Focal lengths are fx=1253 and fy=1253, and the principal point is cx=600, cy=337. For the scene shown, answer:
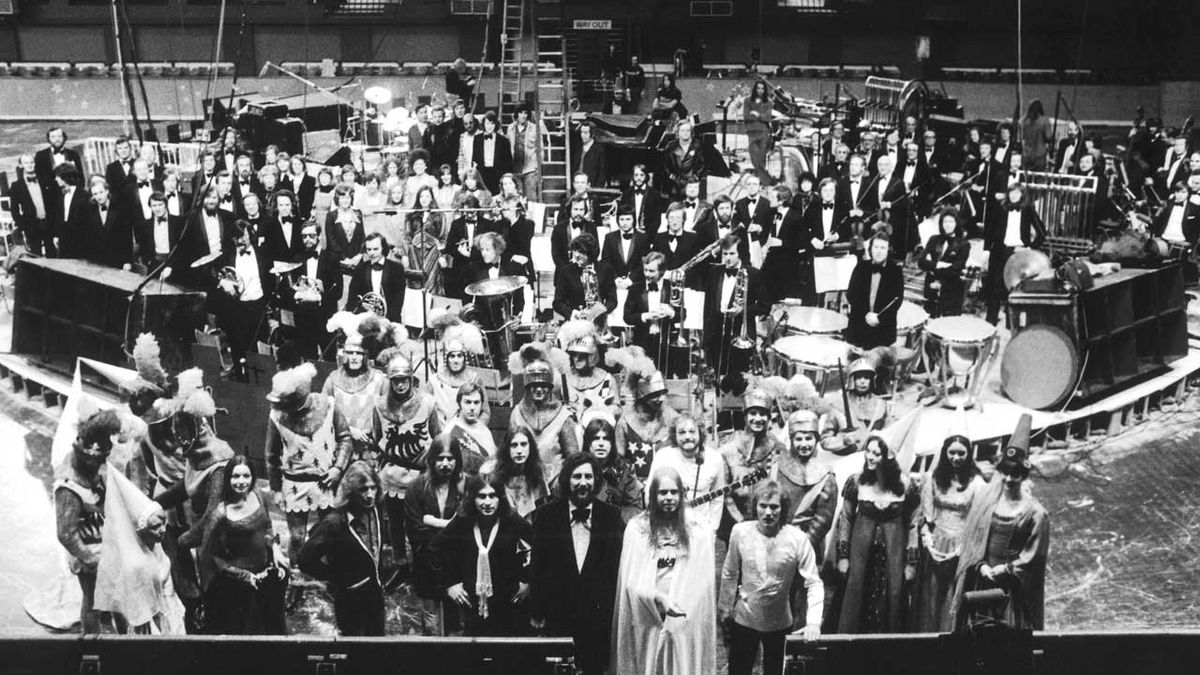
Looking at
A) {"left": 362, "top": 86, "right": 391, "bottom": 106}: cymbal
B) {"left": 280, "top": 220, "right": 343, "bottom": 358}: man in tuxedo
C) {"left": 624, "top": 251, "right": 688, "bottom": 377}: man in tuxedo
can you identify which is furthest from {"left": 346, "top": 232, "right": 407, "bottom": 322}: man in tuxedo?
{"left": 362, "top": 86, "right": 391, "bottom": 106}: cymbal

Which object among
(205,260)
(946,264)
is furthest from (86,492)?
(946,264)

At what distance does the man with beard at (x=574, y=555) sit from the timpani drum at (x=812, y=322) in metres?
3.47

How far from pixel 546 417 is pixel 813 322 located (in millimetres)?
2879

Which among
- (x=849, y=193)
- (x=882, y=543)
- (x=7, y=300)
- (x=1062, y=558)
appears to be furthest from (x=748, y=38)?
(x=882, y=543)

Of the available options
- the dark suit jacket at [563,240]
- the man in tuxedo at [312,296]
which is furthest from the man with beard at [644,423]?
the man in tuxedo at [312,296]

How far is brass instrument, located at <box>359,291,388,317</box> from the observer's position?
9.69 metres

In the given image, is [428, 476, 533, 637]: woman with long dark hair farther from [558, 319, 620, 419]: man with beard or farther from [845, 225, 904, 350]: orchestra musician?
[845, 225, 904, 350]: orchestra musician

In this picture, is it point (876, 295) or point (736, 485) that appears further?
point (876, 295)

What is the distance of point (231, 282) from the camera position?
9.95 metres

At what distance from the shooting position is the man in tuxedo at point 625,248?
10.1m

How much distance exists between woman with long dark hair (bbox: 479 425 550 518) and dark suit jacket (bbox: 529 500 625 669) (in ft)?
1.14

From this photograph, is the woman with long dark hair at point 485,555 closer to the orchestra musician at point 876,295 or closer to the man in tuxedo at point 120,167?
the orchestra musician at point 876,295

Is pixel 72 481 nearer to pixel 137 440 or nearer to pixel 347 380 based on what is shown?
pixel 137 440

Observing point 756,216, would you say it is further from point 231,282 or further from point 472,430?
point 472,430
